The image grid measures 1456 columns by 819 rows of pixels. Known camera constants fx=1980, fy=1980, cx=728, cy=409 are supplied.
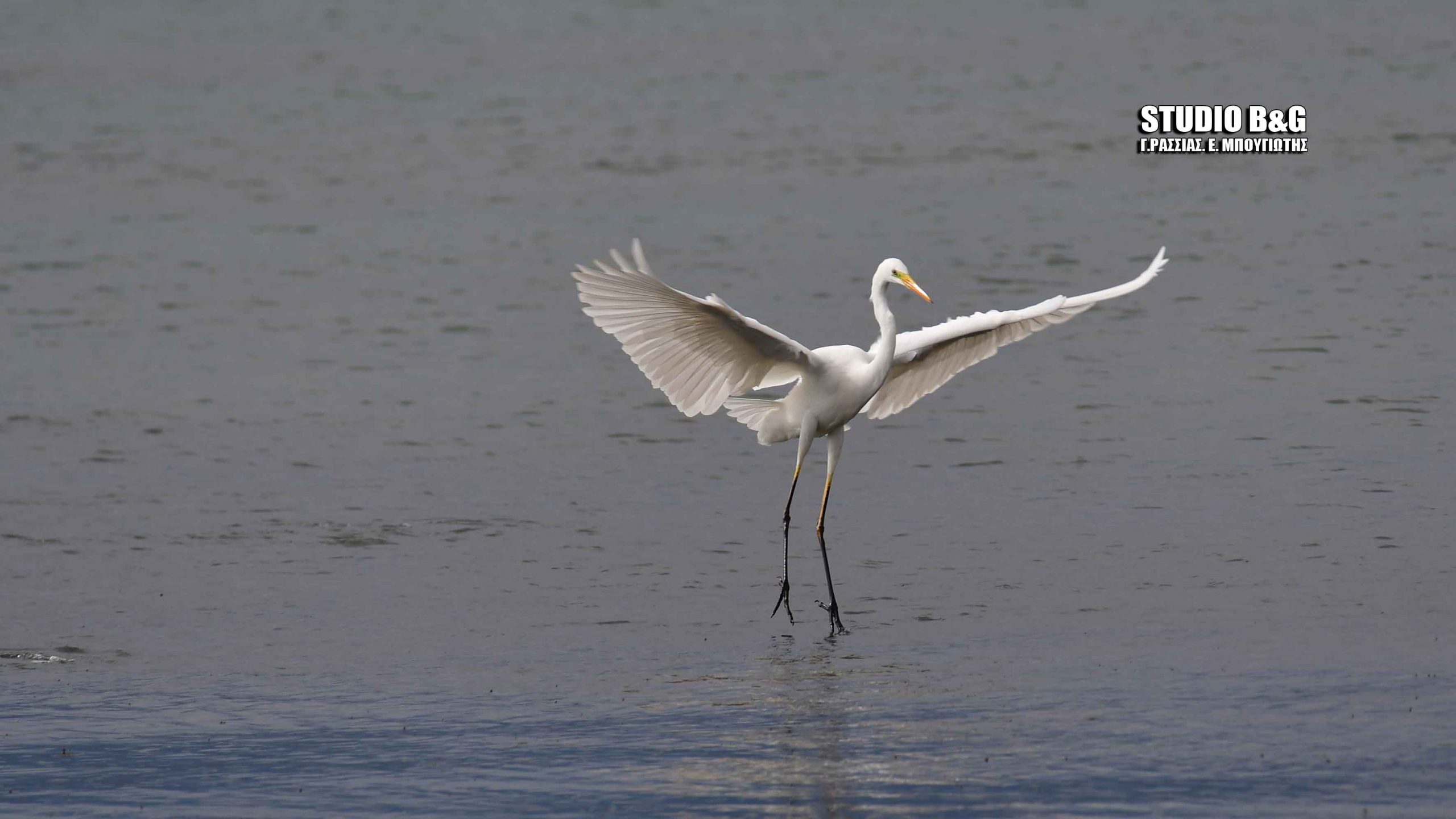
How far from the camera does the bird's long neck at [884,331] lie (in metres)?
10.3

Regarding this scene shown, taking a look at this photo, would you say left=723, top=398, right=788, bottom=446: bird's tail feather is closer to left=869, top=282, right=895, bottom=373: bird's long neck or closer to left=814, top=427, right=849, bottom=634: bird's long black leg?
left=814, top=427, right=849, bottom=634: bird's long black leg

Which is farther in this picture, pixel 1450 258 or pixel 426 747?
pixel 1450 258

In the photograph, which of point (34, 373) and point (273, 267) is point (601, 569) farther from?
point (273, 267)

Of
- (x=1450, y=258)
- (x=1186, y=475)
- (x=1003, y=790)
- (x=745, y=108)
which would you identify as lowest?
(x=1003, y=790)

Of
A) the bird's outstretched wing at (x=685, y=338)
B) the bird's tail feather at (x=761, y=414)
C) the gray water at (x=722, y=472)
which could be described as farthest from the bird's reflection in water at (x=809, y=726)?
the bird's tail feather at (x=761, y=414)

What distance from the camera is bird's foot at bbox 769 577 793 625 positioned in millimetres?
9641

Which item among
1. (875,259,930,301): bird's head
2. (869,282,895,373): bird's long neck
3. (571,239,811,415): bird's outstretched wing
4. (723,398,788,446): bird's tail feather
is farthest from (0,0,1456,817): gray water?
(875,259,930,301): bird's head

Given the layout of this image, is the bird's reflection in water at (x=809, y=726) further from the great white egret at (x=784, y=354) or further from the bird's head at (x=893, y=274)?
the bird's head at (x=893, y=274)

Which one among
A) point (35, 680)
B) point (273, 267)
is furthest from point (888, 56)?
point (35, 680)

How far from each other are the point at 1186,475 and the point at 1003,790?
5329mm

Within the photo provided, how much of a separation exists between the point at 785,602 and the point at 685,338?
1.46 meters

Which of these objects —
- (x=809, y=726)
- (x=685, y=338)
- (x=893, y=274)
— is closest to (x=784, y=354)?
(x=685, y=338)

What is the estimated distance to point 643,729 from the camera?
799 cm

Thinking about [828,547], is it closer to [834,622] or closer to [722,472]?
[834,622]
